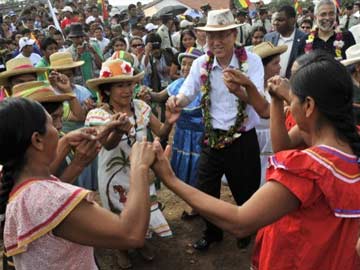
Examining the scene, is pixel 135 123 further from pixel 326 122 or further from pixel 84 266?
pixel 326 122

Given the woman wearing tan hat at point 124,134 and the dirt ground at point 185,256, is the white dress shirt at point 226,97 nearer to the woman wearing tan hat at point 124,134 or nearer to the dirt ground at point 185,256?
the woman wearing tan hat at point 124,134

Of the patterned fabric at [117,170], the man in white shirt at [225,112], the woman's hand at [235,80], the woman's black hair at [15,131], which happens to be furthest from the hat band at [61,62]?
the woman's black hair at [15,131]

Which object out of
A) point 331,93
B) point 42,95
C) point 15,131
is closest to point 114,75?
point 42,95

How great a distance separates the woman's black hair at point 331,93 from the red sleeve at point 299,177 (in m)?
0.21

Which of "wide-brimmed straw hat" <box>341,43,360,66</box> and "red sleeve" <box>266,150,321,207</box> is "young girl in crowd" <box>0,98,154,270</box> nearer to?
"red sleeve" <box>266,150,321,207</box>

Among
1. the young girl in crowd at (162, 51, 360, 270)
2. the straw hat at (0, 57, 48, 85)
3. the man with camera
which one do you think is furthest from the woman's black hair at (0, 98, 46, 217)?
the man with camera

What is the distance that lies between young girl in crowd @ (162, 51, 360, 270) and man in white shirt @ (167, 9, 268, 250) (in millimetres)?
1918

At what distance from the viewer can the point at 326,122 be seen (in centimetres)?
178

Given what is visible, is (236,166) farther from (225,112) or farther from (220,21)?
(220,21)

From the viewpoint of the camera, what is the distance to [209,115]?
154 inches

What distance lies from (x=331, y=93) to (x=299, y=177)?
0.37m

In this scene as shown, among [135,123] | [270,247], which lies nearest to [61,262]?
[270,247]

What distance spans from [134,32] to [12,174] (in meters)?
9.50

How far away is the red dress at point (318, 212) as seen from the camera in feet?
5.49
